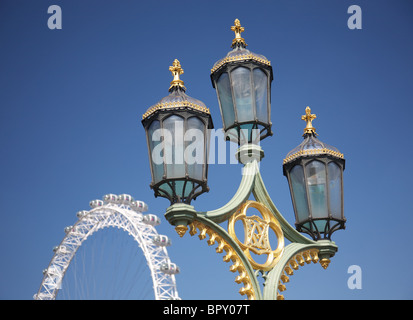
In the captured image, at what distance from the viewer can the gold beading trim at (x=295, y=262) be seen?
6347 mm

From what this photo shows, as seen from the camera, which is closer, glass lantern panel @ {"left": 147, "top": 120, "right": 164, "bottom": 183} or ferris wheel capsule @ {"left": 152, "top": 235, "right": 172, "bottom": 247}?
glass lantern panel @ {"left": 147, "top": 120, "right": 164, "bottom": 183}

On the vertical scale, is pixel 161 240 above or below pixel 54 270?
below

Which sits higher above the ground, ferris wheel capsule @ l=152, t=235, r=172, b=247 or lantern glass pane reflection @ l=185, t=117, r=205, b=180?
ferris wheel capsule @ l=152, t=235, r=172, b=247

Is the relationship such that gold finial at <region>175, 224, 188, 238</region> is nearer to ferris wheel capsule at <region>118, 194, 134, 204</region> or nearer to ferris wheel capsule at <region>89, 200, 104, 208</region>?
ferris wheel capsule at <region>118, 194, 134, 204</region>

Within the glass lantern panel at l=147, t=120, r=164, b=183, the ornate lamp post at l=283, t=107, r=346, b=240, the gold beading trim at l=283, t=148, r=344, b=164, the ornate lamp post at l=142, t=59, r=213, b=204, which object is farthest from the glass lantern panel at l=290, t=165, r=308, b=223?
the glass lantern panel at l=147, t=120, r=164, b=183

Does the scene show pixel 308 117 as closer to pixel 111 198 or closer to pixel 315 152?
pixel 315 152

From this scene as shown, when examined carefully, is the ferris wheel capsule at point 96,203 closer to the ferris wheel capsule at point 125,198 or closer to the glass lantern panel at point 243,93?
the ferris wheel capsule at point 125,198

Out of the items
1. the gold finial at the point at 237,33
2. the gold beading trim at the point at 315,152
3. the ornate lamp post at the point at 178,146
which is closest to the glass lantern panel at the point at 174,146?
the ornate lamp post at the point at 178,146

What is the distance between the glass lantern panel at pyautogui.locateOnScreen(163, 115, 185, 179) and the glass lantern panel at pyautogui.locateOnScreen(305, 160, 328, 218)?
60.5 inches

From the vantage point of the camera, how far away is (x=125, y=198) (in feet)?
165

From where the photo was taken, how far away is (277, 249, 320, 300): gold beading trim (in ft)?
20.8

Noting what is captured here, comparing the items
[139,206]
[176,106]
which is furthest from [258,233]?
[139,206]

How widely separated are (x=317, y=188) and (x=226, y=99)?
123cm

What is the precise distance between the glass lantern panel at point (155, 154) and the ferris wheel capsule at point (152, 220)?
4315 cm
